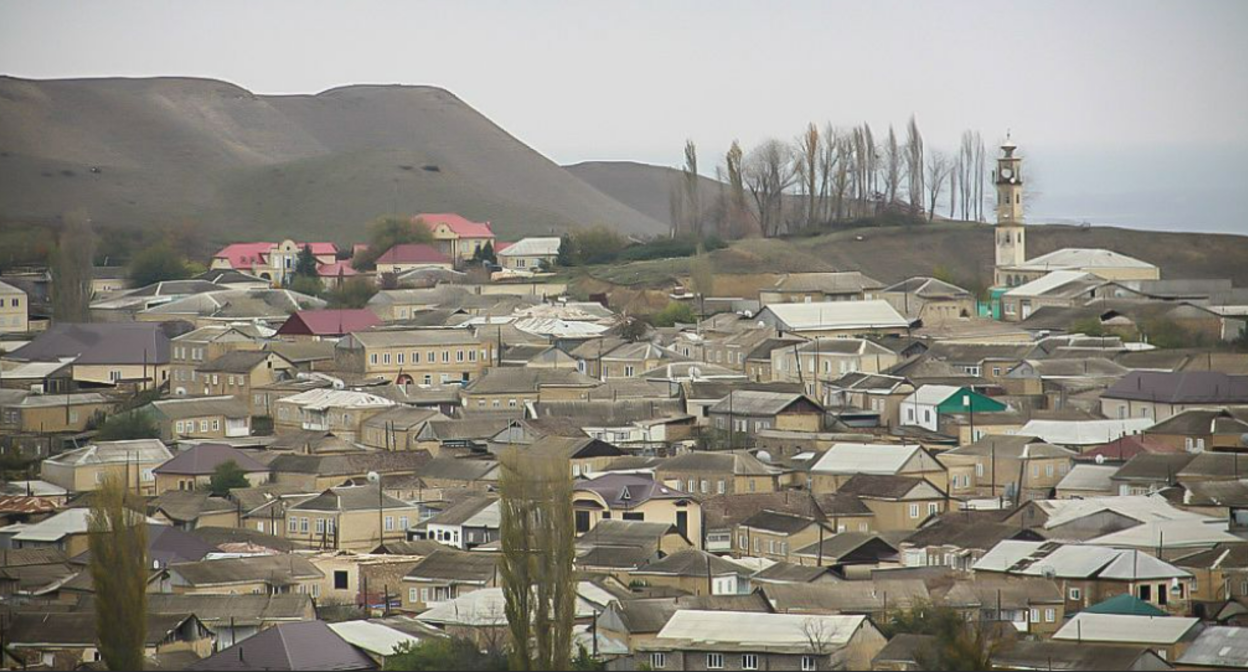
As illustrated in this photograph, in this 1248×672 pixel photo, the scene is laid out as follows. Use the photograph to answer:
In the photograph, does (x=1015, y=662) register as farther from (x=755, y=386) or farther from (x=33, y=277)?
(x=33, y=277)

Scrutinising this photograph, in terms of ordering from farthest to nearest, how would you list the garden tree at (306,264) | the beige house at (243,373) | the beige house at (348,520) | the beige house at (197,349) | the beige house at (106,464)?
the garden tree at (306,264)
the beige house at (197,349)
the beige house at (243,373)
the beige house at (106,464)
the beige house at (348,520)

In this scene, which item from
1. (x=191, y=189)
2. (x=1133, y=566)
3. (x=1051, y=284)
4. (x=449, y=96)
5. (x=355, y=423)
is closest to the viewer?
(x=1133, y=566)

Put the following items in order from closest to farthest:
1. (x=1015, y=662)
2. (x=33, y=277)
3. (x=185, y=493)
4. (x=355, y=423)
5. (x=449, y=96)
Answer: (x=1015, y=662)
(x=185, y=493)
(x=355, y=423)
(x=33, y=277)
(x=449, y=96)

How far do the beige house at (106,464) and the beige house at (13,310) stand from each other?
47.5 feet

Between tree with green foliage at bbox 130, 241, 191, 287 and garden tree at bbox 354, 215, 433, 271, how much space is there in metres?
4.16

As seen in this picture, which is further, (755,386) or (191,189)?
(191,189)

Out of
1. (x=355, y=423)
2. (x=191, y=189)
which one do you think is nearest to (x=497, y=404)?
(x=355, y=423)

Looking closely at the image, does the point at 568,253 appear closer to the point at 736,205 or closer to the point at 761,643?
the point at 736,205

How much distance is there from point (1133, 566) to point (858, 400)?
11313 mm

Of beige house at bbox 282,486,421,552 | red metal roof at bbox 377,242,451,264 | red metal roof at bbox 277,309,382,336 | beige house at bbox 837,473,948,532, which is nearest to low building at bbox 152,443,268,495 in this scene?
beige house at bbox 282,486,421,552

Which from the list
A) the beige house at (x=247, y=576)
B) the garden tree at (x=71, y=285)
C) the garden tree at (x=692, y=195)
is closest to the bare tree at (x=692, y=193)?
the garden tree at (x=692, y=195)

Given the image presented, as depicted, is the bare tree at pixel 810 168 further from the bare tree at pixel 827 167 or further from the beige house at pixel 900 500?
the beige house at pixel 900 500

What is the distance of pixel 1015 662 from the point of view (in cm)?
1722

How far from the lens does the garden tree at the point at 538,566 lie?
17578mm
